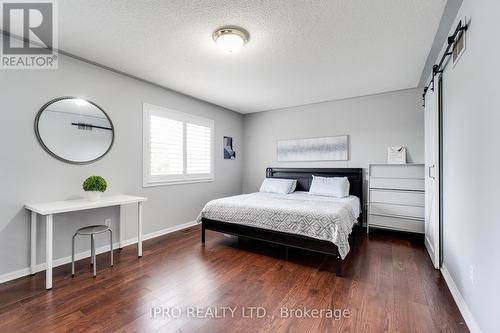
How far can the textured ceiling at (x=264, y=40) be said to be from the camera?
193 cm

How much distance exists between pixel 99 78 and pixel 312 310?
3603 mm

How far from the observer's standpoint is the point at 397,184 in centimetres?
378

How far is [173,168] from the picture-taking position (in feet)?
13.2

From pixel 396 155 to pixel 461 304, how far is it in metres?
2.63

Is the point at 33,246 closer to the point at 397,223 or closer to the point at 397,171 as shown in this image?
the point at 397,223

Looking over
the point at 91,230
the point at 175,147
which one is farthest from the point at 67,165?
the point at 175,147

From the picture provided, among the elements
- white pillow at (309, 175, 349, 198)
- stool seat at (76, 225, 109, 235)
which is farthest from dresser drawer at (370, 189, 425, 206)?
stool seat at (76, 225, 109, 235)

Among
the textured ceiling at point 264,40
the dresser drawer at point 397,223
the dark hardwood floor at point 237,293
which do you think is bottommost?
the dark hardwood floor at point 237,293

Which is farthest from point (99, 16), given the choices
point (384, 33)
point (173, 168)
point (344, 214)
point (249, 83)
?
point (344, 214)

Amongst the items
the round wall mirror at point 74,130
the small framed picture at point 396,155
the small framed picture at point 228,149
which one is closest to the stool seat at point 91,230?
the round wall mirror at point 74,130

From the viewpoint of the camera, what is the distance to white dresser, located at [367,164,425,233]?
11.8ft

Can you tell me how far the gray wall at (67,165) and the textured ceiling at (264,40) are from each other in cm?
30

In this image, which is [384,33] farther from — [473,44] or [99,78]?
[99,78]

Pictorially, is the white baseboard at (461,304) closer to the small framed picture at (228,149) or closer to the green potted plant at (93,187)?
the green potted plant at (93,187)
